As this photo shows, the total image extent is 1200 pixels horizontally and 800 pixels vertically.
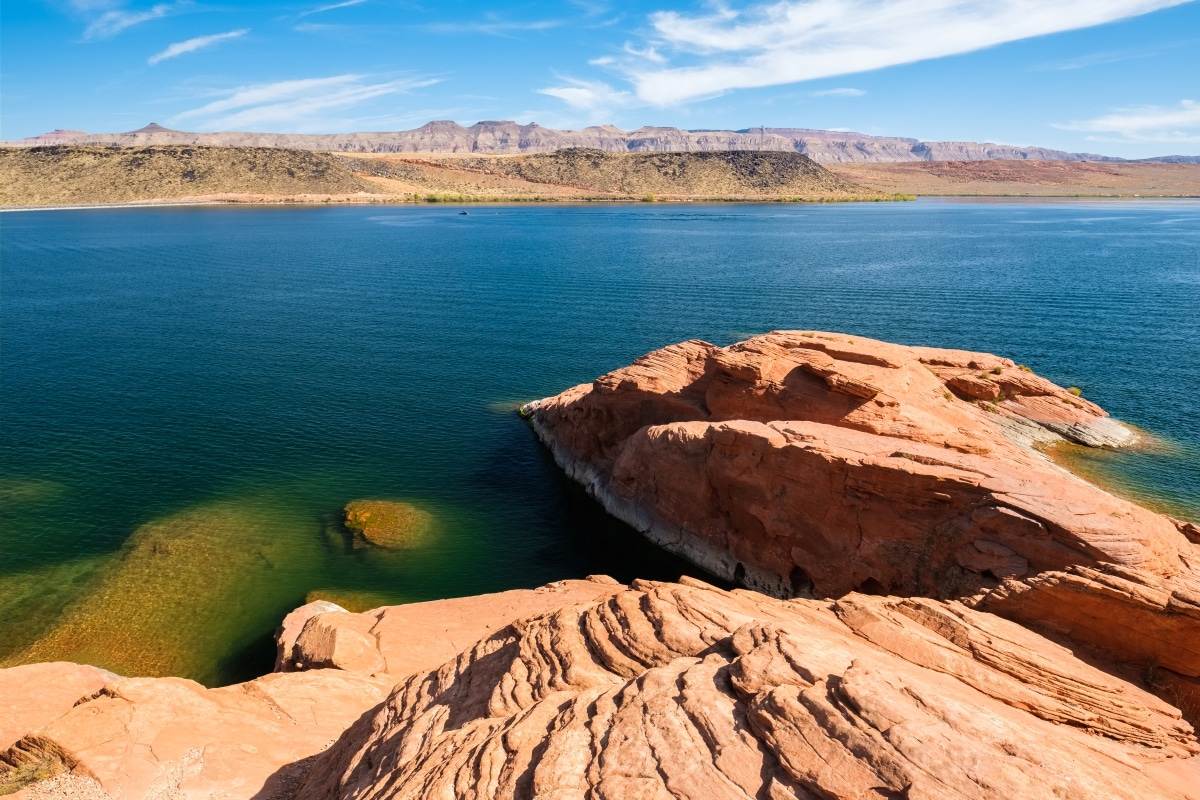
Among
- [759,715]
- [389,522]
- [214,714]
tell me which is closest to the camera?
[759,715]

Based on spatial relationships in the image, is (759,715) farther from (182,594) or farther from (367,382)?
(367,382)

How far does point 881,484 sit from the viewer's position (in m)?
27.7

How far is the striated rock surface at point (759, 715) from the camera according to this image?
1219 cm

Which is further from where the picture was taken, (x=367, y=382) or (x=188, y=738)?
(x=367, y=382)

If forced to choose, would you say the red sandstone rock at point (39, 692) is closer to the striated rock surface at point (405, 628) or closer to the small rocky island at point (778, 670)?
the small rocky island at point (778, 670)

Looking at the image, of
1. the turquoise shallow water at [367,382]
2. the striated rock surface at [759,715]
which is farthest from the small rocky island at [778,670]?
the turquoise shallow water at [367,382]

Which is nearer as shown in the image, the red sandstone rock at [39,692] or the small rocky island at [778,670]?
the small rocky island at [778,670]

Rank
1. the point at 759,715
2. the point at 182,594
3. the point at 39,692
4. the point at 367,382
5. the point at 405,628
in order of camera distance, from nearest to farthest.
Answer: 1. the point at 759,715
2. the point at 39,692
3. the point at 405,628
4. the point at 182,594
5. the point at 367,382

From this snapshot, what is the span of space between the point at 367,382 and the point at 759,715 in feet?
171

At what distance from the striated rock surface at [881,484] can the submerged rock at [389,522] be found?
10.5m

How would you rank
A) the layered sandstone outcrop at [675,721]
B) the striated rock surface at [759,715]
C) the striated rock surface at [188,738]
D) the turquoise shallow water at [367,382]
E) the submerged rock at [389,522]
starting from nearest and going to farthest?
the striated rock surface at [759,715], the layered sandstone outcrop at [675,721], the striated rock surface at [188,738], the turquoise shallow water at [367,382], the submerged rock at [389,522]

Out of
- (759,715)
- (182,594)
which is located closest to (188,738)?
(182,594)

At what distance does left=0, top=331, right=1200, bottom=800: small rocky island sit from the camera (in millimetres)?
12789

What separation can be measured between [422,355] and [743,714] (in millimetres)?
58265
